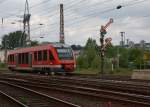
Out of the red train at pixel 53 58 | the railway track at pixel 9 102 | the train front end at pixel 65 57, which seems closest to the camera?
the railway track at pixel 9 102

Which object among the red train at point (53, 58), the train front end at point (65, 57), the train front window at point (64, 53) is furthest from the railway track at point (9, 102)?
the train front window at point (64, 53)

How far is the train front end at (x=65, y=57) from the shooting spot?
4116 cm

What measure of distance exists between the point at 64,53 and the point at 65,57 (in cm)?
40

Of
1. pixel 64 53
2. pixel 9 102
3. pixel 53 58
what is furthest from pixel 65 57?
pixel 9 102

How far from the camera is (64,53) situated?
137 ft

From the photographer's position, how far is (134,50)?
134m

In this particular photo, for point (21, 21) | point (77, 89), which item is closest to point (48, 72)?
point (77, 89)

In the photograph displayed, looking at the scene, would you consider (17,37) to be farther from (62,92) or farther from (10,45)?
(62,92)

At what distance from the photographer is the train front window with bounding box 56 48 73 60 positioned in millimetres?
41250

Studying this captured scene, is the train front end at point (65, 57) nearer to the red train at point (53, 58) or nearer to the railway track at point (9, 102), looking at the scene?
the red train at point (53, 58)

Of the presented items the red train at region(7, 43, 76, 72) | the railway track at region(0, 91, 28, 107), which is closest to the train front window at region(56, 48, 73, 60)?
the red train at region(7, 43, 76, 72)

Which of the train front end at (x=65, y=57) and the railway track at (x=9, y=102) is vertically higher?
the train front end at (x=65, y=57)

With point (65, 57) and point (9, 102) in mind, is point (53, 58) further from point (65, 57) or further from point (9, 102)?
point (9, 102)

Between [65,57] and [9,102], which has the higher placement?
[65,57]
